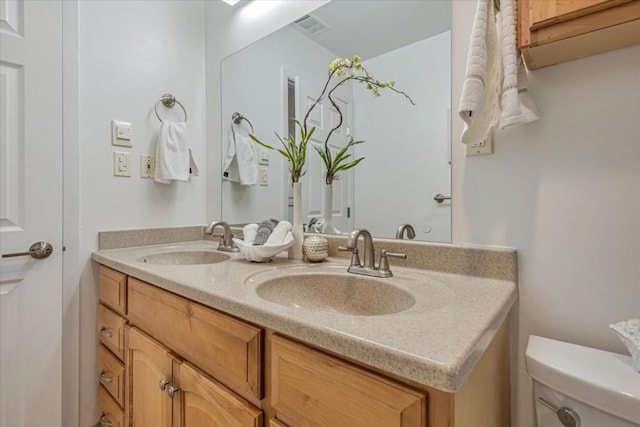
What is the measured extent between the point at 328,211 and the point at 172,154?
0.83 meters

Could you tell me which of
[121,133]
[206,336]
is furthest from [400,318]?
[121,133]

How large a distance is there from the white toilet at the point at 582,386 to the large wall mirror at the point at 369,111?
1.28ft

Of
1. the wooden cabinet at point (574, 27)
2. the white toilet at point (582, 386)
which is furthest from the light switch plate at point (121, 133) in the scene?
the white toilet at point (582, 386)

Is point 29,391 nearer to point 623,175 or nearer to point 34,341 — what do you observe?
point 34,341

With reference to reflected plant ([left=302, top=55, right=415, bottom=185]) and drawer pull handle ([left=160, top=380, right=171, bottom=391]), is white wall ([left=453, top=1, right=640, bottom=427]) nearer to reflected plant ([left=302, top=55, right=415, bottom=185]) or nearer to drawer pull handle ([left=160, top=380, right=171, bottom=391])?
reflected plant ([left=302, top=55, right=415, bottom=185])

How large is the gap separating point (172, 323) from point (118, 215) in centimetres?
80

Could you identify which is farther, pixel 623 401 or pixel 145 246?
pixel 145 246

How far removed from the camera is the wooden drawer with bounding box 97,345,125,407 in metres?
1.11

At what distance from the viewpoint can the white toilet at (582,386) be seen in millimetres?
526

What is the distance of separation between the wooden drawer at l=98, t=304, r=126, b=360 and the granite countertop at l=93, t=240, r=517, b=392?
294 millimetres

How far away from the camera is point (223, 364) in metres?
0.68

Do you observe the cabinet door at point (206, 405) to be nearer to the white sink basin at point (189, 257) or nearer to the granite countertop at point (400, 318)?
the granite countertop at point (400, 318)

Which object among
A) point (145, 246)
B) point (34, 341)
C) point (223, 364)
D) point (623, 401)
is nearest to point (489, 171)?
point (623, 401)

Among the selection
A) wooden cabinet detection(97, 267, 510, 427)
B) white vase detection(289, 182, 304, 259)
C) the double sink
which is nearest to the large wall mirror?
white vase detection(289, 182, 304, 259)
